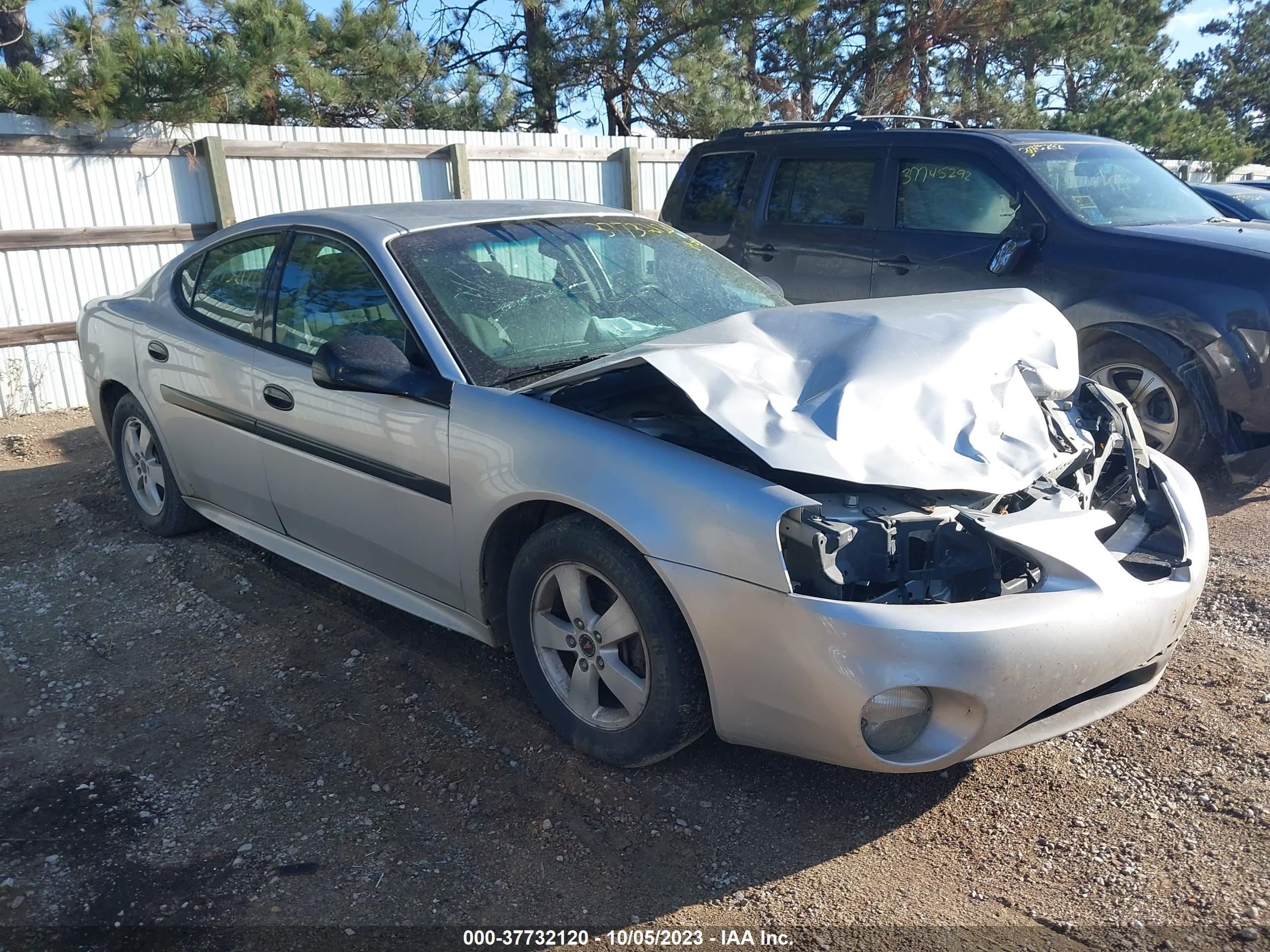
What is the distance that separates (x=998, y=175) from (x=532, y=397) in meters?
4.13

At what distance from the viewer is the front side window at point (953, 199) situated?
6.18 m

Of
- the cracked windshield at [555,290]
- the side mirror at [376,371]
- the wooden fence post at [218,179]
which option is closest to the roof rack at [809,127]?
the cracked windshield at [555,290]

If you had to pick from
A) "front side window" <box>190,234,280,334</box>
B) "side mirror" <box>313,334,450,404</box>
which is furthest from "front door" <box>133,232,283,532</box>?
"side mirror" <box>313,334,450,404</box>

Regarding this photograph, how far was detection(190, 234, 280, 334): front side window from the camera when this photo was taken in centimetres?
441

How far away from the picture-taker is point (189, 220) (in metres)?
8.87

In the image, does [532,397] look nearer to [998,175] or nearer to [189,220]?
[998,175]

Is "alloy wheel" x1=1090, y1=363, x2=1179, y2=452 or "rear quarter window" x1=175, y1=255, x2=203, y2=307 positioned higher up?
"rear quarter window" x1=175, y1=255, x2=203, y2=307

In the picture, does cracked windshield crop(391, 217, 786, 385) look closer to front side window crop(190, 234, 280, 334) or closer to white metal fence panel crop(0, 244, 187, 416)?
front side window crop(190, 234, 280, 334)

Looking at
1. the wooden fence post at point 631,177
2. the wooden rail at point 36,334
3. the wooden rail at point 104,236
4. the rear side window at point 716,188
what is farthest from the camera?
the wooden fence post at point 631,177

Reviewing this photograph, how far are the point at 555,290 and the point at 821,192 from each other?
3.65m

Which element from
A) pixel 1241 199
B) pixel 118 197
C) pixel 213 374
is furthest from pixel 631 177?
pixel 213 374

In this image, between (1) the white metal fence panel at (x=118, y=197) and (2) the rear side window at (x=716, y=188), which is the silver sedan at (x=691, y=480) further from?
(1) the white metal fence panel at (x=118, y=197)

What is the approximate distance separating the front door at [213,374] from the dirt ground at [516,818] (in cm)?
78

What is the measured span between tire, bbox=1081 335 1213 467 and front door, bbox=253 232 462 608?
3.80m
